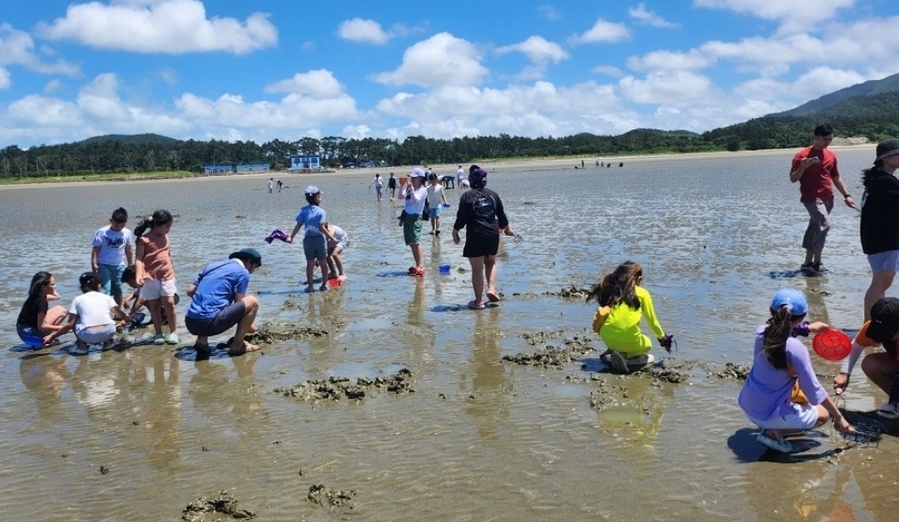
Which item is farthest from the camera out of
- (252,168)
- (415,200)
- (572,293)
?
(252,168)

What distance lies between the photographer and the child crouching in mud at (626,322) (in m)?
6.63

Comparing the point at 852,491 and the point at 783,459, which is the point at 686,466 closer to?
the point at 783,459

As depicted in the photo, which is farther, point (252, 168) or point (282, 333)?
point (252, 168)

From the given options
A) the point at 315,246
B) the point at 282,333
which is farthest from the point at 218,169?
the point at 282,333

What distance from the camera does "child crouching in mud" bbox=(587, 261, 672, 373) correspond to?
6.63m

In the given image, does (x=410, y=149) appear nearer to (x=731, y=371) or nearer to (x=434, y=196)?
(x=434, y=196)

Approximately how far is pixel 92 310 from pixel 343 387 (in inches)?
151

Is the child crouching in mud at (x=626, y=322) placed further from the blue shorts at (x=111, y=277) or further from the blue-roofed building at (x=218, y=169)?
the blue-roofed building at (x=218, y=169)

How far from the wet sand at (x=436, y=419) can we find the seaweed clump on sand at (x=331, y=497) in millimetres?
16

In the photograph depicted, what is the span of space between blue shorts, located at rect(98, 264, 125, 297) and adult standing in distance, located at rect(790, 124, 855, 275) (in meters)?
10.3

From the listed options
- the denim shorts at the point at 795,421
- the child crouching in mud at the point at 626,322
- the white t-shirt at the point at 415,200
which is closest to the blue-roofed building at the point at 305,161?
the white t-shirt at the point at 415,200

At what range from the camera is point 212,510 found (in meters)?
4.28

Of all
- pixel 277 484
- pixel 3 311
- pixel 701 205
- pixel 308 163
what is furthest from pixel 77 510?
pixel 308 163

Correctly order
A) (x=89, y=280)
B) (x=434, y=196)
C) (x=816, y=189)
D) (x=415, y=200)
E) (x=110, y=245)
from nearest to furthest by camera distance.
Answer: (x=89, y=280), (x=110, y=245), (x=816, y=189), (x=415, y=200), (x=434, y=196)
